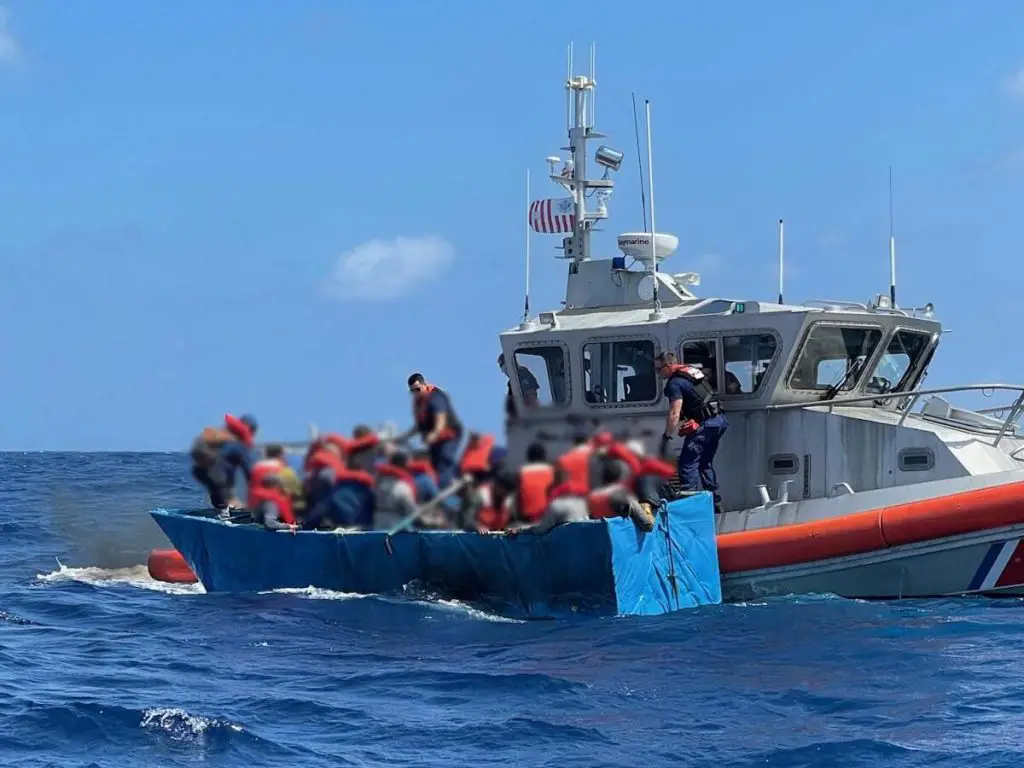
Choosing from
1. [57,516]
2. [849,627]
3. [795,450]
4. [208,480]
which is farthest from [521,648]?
[57,516]

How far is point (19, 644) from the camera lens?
10.9 metres

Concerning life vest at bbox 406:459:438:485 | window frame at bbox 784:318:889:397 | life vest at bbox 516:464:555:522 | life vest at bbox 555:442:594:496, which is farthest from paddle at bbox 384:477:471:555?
window frame at bbox 784:318:889:397

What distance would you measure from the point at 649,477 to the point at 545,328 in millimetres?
2050

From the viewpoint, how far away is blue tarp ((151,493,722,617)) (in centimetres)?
1081


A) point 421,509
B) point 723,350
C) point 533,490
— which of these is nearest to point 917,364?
point 723,350

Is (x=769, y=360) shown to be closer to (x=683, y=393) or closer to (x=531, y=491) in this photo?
(x=683, y=393)

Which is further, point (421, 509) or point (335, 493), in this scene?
point (335, 493)

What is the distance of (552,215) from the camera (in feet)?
46.6

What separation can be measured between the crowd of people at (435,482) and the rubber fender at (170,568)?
125 centimetres

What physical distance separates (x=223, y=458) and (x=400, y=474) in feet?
9.43

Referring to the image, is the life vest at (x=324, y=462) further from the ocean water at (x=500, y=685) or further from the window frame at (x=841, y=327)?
the window frame at (x=841, y=327)

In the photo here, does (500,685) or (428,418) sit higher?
(428,418)

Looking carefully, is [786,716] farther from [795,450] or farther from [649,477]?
[795,450]

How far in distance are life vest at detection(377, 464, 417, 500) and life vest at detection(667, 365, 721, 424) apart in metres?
2.43
